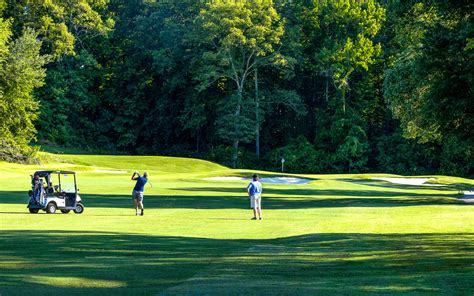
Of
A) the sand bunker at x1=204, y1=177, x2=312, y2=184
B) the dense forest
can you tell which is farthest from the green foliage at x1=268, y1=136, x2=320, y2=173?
the sand bunker at x1=204, y1=177, x2=312, y2=184

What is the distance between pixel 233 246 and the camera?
2064 centimetres

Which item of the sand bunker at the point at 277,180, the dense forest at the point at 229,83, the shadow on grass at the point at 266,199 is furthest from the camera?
the dense forest at the point at 229,83

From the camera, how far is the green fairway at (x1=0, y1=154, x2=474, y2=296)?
13.6 metres

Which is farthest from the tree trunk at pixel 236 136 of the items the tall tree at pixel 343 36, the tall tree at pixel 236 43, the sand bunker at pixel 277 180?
the sand bunker at pixel 277 180

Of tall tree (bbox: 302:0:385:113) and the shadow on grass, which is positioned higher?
tall tree (bbox: 302:0:385:113)

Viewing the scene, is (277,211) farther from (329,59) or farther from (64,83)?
(64,83)

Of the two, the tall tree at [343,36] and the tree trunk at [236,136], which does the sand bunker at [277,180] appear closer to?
the tree trunk at [236,136]

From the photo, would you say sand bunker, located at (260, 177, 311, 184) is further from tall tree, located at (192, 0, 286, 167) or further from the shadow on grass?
tall tree, located at (192, 0, 286, 167)

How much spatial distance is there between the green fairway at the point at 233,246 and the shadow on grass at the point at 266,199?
99mm

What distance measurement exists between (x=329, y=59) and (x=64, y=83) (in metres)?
28.1

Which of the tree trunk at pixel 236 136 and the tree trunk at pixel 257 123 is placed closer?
the tree trunk at pixel 236 136

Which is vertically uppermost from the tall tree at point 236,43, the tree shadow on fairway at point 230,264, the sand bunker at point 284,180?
the tall tree at point 236,43

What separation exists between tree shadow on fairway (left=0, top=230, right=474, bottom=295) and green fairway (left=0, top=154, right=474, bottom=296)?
0.08 ft

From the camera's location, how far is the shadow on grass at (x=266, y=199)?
1422 inches
